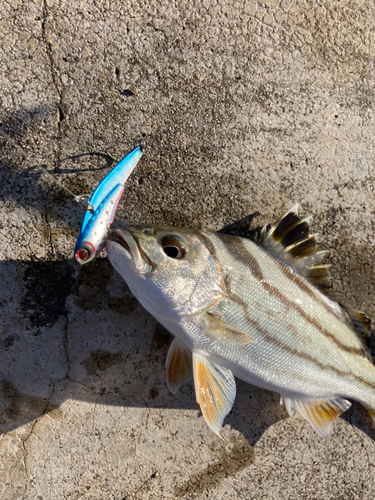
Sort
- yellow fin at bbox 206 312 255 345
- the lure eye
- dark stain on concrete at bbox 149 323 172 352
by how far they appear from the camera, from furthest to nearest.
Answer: dark stain on concrete at bbox 149 323 172 352
yellow fin at bbox 206 312 255 345
the lure eye

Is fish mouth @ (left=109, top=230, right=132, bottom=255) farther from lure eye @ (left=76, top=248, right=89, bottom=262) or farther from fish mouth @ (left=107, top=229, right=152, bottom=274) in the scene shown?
lure eye @ (left=76, top=248, right=89, bottom=262)

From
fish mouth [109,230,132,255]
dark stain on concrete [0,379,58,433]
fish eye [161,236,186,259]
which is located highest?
fish eye [161,236,186,259]

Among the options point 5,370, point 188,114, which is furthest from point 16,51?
point 5,370

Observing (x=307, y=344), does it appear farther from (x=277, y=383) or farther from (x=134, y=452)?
(x=134, y=452)

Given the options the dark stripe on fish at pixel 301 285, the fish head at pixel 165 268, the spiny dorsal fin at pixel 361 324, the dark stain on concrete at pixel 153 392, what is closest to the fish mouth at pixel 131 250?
the fish head at pixel 165 268

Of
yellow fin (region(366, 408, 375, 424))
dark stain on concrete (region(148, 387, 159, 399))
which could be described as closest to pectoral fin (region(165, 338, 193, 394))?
dark stain on concrete (region(148, 387, 159, 399))

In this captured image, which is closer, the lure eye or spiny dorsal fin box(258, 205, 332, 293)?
the lure eye

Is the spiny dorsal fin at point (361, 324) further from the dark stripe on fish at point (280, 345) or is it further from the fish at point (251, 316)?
the dark stripe on fish at point (280, 345)
